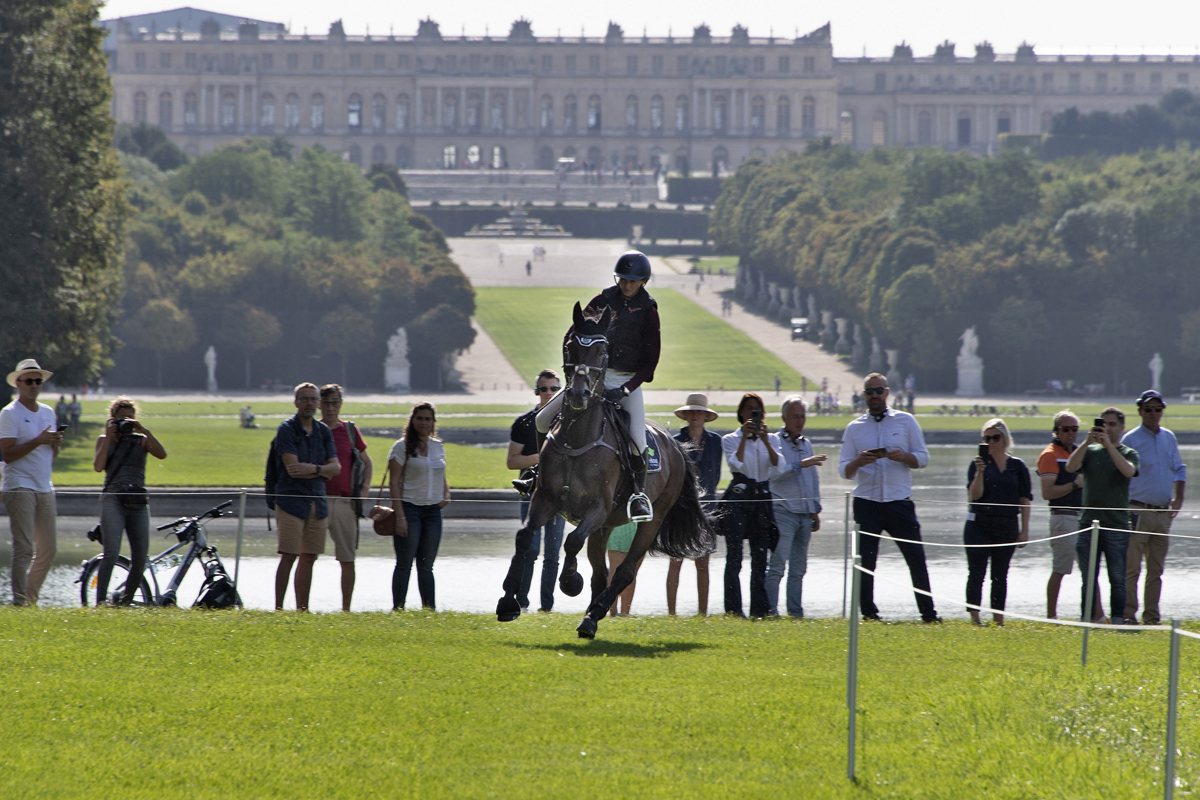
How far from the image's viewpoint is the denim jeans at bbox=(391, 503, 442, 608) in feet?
37.1

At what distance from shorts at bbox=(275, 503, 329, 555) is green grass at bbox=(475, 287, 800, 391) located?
157 feet

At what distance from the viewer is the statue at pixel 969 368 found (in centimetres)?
6350

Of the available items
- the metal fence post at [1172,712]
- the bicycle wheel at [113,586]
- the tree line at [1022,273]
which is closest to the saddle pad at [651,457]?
the bicycle wheel at [113,586]

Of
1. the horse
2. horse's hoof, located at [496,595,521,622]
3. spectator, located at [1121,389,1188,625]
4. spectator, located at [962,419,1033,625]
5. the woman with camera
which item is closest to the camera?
horse's hoof, located at [496,595,521,622]

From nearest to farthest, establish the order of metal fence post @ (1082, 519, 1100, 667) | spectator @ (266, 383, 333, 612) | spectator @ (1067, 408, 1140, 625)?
1. metal fence post @ (1082, 519, 1100, 667)
2. spectator @ (1067, 408, 1140, 625)
3. spectator @ (266, 383, 333, 612)

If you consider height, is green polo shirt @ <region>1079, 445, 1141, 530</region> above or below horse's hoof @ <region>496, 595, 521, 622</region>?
above

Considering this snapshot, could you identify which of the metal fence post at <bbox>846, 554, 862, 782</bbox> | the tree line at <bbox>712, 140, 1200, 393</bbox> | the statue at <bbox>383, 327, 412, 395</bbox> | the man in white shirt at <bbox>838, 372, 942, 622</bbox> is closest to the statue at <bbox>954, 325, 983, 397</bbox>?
the tree line at <bbox>712, 140, 1200, 393</bbox>

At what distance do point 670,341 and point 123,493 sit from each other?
203 feet

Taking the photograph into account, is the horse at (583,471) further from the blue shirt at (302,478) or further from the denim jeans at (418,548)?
the blue shirt at (302,478)

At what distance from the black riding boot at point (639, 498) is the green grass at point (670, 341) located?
4947cm

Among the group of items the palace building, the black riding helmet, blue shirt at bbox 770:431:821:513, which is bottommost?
blue shirt at bbox 770:431:821:513

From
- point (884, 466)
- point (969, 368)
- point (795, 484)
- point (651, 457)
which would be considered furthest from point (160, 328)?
point (651, 457)

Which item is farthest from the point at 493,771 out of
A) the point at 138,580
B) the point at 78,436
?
the point at 78,436

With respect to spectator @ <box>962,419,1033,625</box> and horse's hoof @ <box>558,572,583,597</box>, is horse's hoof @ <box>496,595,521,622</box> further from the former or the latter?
spectator @ <box>962,419,1033,625</box>
